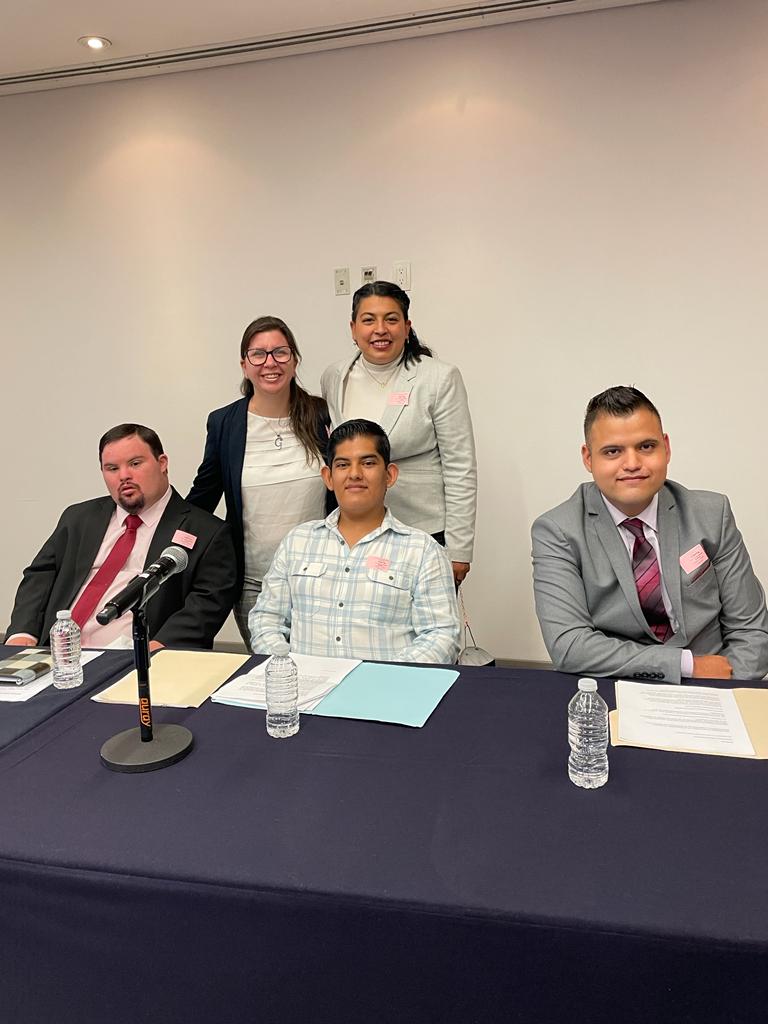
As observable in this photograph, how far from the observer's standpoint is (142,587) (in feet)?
4.49

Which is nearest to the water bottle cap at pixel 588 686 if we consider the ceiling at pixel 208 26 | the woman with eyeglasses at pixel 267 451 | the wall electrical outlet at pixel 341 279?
the woman with eyeglasses at pixel 267 451

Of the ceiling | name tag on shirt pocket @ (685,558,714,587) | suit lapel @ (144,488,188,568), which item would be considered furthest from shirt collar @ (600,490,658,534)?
the ceiling

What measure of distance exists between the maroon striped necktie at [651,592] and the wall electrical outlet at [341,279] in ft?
7.90

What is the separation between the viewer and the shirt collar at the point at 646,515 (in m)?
1.91

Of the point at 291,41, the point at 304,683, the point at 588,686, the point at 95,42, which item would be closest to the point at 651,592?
the point at 588,686

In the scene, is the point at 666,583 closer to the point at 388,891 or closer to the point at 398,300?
the point at 388,891

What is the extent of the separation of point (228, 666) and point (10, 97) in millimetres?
3754

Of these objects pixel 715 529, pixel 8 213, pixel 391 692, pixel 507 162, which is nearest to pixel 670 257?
pixel 507 162

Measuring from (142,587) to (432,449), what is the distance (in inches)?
60.4

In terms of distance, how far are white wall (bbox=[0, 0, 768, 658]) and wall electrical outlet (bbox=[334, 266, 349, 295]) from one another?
57 millimetres

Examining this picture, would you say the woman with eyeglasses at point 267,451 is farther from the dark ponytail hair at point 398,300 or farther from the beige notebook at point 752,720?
the beige notebook at point 752,720

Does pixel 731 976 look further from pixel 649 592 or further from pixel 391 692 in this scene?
pixel 649 592

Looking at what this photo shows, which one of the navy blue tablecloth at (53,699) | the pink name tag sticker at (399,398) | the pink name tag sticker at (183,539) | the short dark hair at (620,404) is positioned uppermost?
the pink name tag sticker at (399,398)

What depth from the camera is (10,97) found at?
4.02 metres
